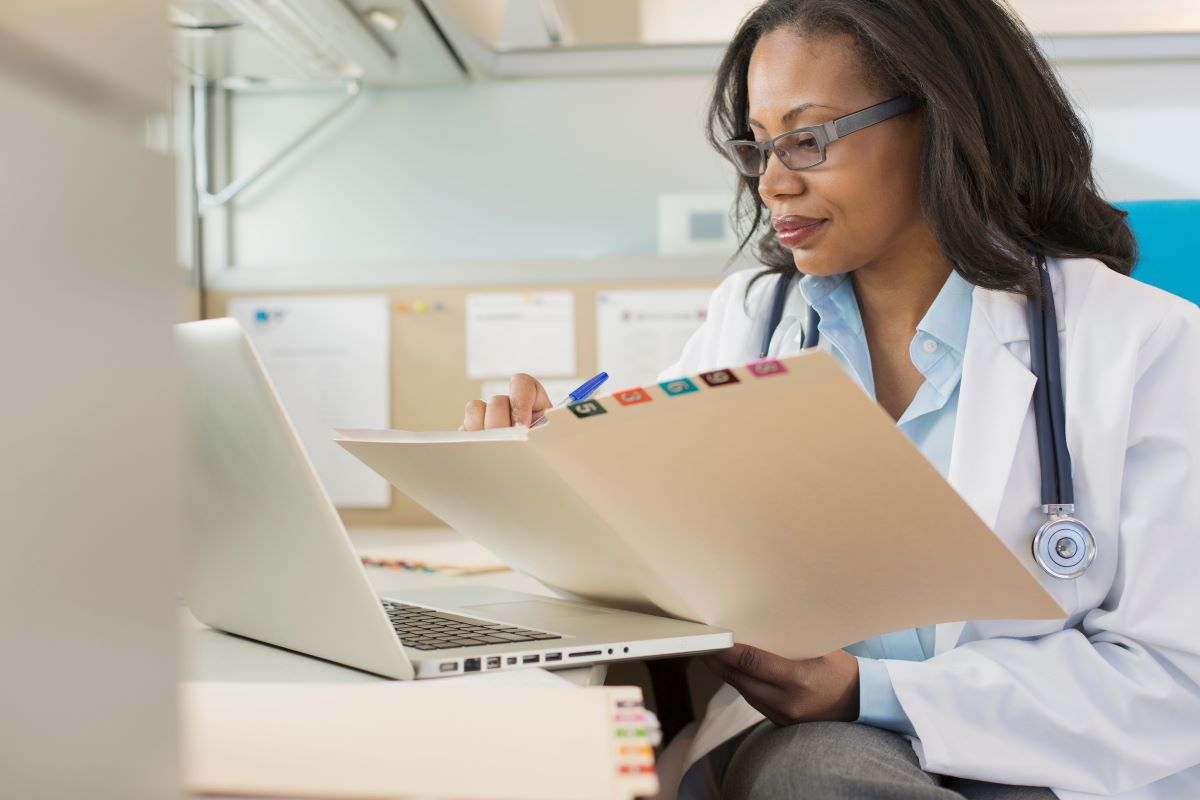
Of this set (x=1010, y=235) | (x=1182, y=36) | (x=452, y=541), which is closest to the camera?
(x=1010, y=235)

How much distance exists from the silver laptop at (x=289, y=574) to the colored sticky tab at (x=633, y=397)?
0.49 feet

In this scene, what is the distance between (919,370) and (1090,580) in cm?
27

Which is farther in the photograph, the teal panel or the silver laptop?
the teal panel

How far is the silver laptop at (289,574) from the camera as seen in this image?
0.50 metres

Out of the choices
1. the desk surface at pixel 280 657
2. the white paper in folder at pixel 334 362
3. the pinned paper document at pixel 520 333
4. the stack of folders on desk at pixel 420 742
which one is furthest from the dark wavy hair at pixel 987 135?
the white paper in folder at pixel 334 362

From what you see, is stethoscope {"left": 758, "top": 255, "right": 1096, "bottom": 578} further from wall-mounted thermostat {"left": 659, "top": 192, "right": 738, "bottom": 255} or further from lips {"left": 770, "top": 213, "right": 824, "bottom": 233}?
wall-mounted thermostat {"left": 659, "top": 192, "right": 738, "bottom": 255}

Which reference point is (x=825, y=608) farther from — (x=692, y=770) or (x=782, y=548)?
(x=692, y=770)

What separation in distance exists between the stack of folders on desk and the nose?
63 cm

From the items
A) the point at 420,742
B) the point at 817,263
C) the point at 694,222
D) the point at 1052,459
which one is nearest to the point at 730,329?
the point at 817,263

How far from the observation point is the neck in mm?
1027

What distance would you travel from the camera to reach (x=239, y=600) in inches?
25.0

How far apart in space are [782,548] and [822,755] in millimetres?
159

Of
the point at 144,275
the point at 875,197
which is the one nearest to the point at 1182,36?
the point at 875,197

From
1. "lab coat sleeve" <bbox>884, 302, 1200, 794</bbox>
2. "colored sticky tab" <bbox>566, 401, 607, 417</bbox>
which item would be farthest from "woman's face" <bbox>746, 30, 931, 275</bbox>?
"colored sticky tab" <bbox>566, 401, 607, 417</bbox>
